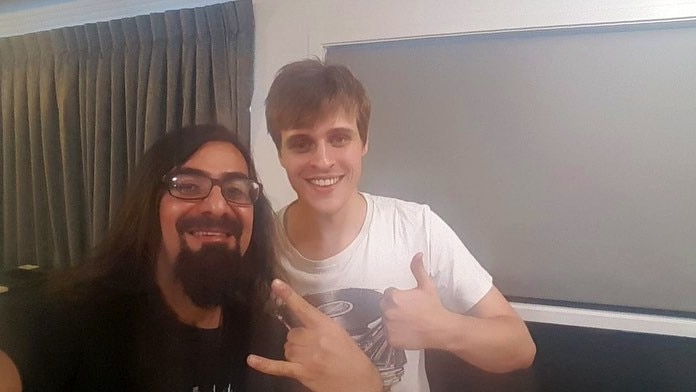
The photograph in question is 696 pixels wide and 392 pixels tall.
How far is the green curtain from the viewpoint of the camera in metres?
1.18

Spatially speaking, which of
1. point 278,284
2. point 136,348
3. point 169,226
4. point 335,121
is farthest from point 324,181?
point 136,348

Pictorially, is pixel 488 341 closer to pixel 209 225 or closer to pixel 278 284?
pixel 278 284

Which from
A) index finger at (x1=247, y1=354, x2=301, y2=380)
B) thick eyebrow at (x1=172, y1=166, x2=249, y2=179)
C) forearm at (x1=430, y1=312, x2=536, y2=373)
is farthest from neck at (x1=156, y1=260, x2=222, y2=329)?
forearm at (x1=430, y1=312, x2=536, y2=373)

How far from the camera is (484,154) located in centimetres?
103

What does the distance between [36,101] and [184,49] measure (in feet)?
1.29

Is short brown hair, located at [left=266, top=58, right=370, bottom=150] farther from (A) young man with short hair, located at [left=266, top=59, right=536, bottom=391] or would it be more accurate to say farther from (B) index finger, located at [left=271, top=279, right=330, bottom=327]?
(B) index finger, located at [left=271, top=279, right=330, bottom=327]

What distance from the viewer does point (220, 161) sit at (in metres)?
1.16

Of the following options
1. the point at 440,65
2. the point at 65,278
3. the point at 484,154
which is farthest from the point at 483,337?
the point at 65,278

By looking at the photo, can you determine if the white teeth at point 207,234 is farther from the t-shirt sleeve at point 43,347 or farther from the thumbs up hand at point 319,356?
the t-shirt sleeve at point 43,347

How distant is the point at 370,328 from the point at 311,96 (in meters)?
0.43

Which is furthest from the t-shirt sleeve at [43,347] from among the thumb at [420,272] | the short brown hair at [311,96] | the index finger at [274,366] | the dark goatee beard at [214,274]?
the thumb at [420,272]

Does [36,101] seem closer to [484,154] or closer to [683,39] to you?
[484,154]

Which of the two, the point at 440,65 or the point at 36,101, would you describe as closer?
the point at 440,65

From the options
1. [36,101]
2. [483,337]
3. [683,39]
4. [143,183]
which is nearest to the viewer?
[683,39]
